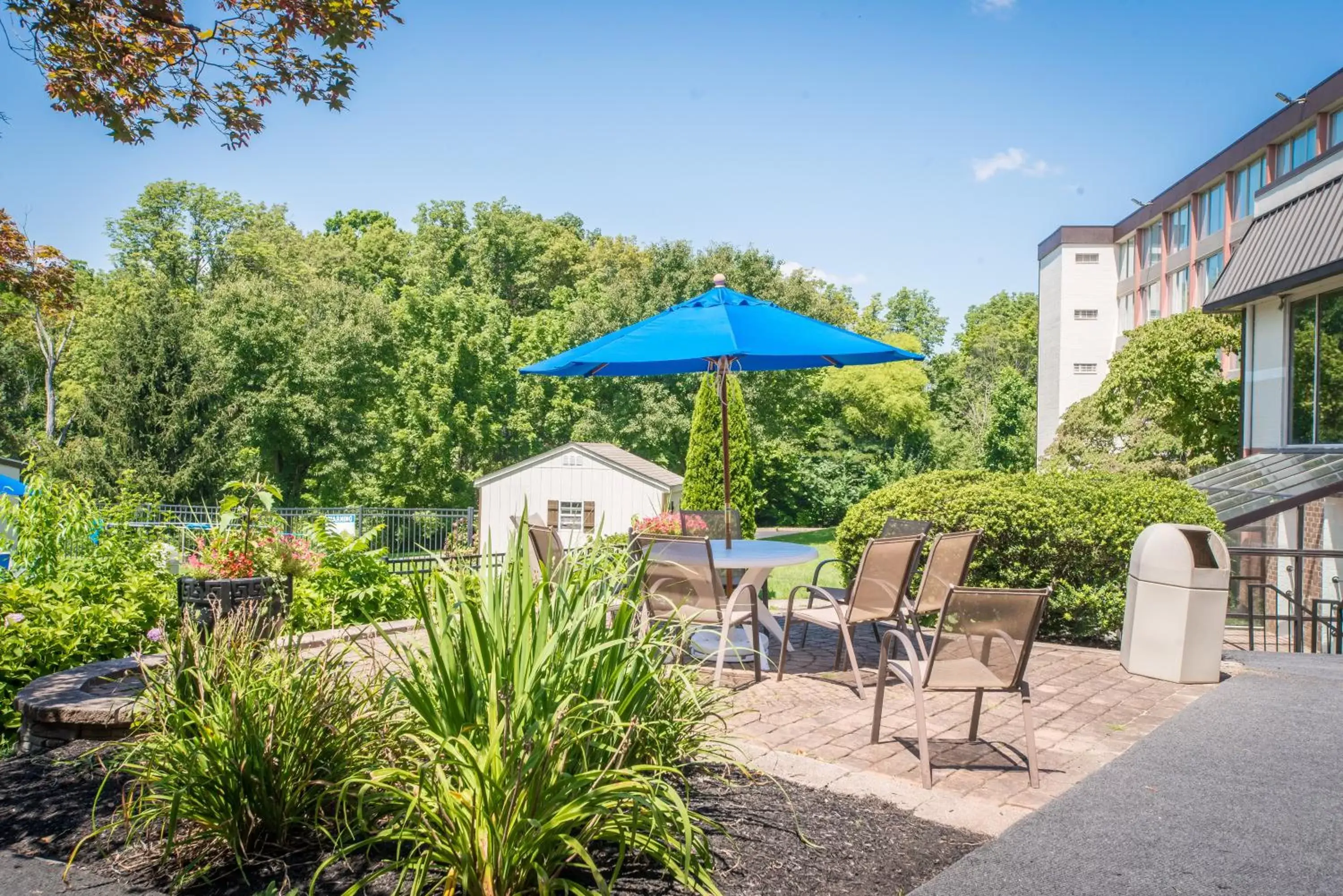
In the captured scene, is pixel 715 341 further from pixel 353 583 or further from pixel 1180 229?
pixel 1180 229

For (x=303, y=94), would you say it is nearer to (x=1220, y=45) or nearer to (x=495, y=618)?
(x=495, y=618)

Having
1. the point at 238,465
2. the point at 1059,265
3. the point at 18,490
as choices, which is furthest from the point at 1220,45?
the point at 238,465

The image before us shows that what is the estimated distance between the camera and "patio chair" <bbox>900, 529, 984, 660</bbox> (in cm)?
566

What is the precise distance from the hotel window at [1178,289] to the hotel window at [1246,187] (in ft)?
11.8

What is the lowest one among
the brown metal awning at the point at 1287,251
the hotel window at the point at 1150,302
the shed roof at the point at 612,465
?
the shed roof at the point at 612,465

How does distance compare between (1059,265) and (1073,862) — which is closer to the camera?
(1073,862)

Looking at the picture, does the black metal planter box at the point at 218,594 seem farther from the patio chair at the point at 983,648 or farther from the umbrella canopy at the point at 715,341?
the patio chair at the point at 983,648

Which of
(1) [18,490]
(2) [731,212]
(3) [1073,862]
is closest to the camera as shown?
(3) [1073,862]

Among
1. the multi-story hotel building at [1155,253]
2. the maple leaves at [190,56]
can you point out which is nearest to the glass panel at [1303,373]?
the multi-story hotel building at [1155,253]

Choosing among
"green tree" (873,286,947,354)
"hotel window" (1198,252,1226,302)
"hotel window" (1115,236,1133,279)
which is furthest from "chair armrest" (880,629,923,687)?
"green tree" (873,286,947,354)

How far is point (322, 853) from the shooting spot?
3.05 m

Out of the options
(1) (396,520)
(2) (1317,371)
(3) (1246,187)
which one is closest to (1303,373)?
(2) (1317,371)

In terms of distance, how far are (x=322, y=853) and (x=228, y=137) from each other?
438 cm

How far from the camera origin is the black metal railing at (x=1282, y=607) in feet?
31.9
